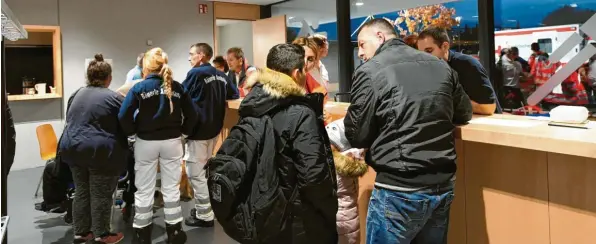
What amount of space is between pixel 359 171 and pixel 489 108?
0.77 m

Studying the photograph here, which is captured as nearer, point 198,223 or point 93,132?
point 93,132

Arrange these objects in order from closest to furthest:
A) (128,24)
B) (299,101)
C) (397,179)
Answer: (397,179)
(299,101)
(128,24)

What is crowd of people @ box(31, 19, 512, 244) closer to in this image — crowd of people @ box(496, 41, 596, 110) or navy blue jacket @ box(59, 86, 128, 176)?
navy blue jacket @ box(59, 86, 128, 176)

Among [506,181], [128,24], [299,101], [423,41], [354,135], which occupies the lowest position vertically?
[506,181]

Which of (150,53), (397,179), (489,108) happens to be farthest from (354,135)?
(150,53)

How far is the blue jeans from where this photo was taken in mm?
1801

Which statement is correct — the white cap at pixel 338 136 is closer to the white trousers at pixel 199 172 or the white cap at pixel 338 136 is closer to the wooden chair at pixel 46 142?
the white trousers at pixel 199 172

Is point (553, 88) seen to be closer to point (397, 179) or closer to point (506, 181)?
point (506, 181)

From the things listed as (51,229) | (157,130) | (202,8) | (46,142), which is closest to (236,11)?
(202,8)

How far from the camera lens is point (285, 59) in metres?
1.99

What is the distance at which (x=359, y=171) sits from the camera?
2.33 m

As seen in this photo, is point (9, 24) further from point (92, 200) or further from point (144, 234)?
point (144, 234)

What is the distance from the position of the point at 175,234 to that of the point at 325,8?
5.05 metres

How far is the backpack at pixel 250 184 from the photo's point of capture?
1852 millimetres
